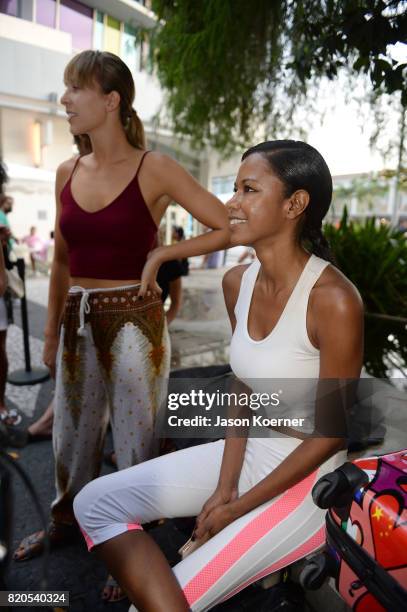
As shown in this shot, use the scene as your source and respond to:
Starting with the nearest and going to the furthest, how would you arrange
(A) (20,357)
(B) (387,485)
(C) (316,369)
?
1. (B) (387,485)
2. (C) (316,369)
3. (A) (20,357)

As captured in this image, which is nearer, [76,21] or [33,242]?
[76,21]

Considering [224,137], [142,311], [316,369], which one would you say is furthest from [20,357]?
[316,369]

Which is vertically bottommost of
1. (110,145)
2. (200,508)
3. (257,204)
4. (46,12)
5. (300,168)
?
(200,508)

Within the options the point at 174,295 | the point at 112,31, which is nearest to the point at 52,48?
the point at 112,31

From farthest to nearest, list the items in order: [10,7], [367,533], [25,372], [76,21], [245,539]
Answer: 1. [25,372]
2. [76,21]
3. [10,7]
4. [245,539]
5. [367,533]

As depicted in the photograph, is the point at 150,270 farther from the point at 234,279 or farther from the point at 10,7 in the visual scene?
the point at 10,7

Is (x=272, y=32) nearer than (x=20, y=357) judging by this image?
Yes

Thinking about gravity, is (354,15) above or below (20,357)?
above

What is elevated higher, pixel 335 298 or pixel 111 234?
pixel 111 234

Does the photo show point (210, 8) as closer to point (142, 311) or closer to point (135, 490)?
point (142, 311)

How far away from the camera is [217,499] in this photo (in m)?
1.27

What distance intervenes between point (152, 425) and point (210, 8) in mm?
2764

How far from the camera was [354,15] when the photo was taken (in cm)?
153

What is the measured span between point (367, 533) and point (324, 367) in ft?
1.41
